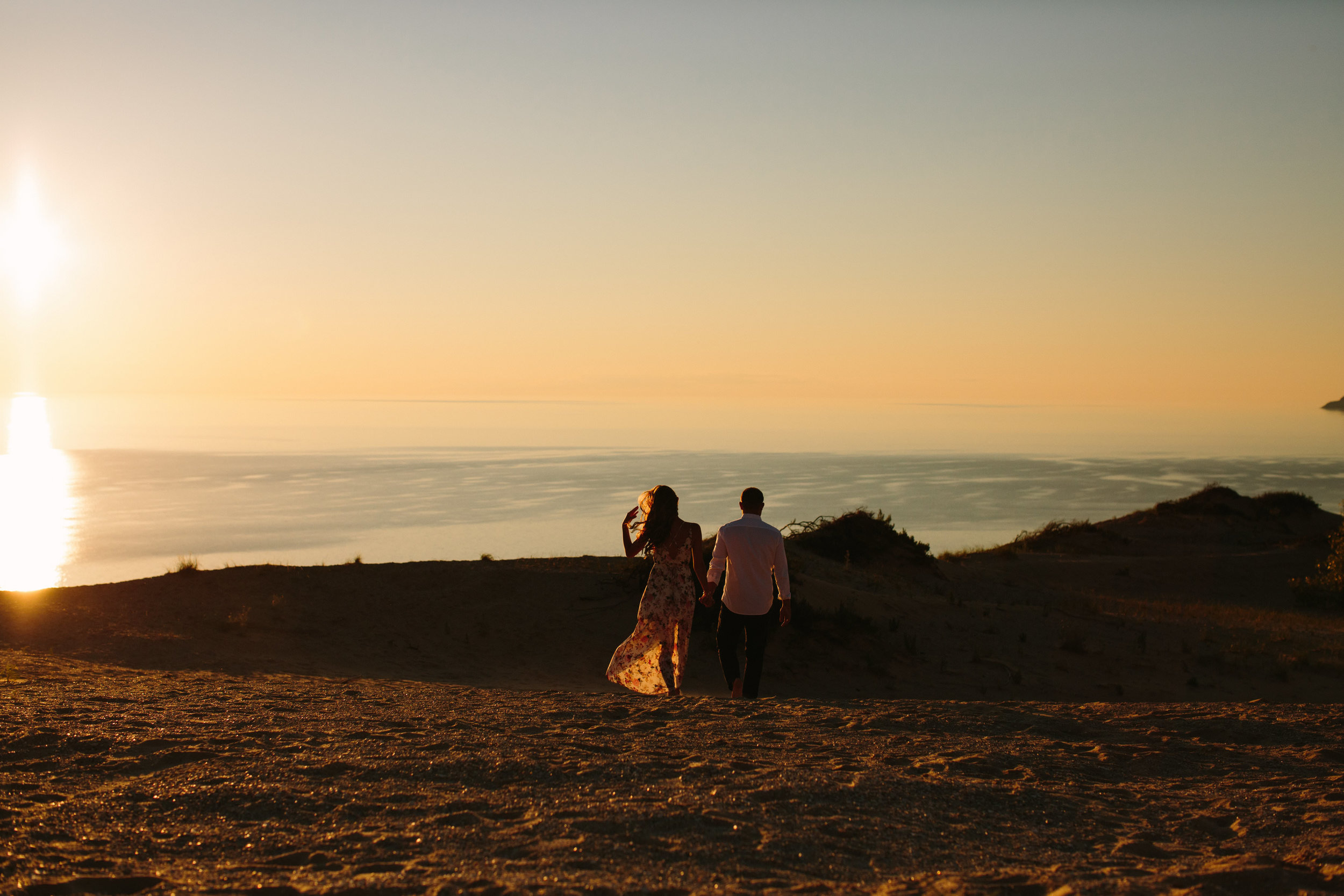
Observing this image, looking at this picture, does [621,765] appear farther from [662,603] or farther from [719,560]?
[662,603]

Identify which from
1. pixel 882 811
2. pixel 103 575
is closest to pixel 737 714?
pixel 882 811

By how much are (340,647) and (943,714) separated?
334 inches

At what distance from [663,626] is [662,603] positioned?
0.22 metres

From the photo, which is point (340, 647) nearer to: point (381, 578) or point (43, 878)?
point (381, 578)

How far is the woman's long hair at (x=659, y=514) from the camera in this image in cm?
862

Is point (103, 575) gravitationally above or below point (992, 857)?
below

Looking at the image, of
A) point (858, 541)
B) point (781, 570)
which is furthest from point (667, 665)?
point (858, 541)

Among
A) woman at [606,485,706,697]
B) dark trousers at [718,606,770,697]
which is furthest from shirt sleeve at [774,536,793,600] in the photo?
woman at [606,485,706,697]

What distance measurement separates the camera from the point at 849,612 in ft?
48.2

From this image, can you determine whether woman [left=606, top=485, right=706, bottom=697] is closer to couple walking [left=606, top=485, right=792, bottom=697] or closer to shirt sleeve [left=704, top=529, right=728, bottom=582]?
couple walking [left=606, top=485, right=792, bottom=697]

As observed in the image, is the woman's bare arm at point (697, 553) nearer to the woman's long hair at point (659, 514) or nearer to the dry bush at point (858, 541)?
the woman's long hair at point (659, 514)

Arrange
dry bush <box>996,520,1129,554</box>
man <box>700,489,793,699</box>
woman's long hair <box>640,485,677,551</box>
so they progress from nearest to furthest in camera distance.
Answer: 1. man <box>700,489,793,699</box>
2. woman's long hair <box>640,485,677,551</box>
3. dry bush <box>996,520,1129,554</box>

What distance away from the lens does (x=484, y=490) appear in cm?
6900

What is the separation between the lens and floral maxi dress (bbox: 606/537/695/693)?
8.98 metres
